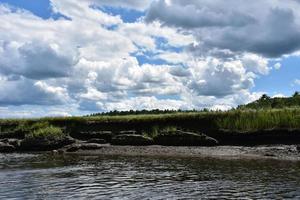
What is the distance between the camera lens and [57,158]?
123 ft

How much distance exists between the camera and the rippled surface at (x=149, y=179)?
20.8 metres

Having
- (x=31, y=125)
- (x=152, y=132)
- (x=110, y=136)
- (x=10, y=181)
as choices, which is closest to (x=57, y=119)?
(x=31, y=125)

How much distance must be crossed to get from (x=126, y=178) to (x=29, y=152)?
2015 cm

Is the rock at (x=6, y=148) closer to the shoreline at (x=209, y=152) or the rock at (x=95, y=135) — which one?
the rock at (x=95, y=135)

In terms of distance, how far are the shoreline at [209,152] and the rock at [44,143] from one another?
3721mm

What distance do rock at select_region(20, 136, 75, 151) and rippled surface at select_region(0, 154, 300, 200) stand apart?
9692mm

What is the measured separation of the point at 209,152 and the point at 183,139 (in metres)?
5.08

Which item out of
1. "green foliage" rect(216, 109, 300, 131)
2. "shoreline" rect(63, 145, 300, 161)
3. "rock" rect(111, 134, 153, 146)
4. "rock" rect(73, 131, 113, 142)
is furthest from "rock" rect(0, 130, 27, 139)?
"green foliage" rect(216, 109, 300, 131)

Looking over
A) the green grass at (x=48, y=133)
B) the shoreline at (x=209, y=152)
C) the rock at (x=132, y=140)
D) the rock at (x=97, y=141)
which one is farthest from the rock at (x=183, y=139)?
the green grass at (x=48, y=133)

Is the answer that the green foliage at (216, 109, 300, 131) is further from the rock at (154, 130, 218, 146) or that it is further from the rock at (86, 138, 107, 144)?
the rock at (86, 138, 107, 144)

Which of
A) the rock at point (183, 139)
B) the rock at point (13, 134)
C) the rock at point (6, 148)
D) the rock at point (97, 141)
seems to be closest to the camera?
the rock at point (183, 139)

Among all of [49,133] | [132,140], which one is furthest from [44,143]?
[132,140]

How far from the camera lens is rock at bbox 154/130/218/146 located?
4097 centimetres

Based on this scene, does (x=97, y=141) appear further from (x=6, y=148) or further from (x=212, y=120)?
(x=212, y=120)
